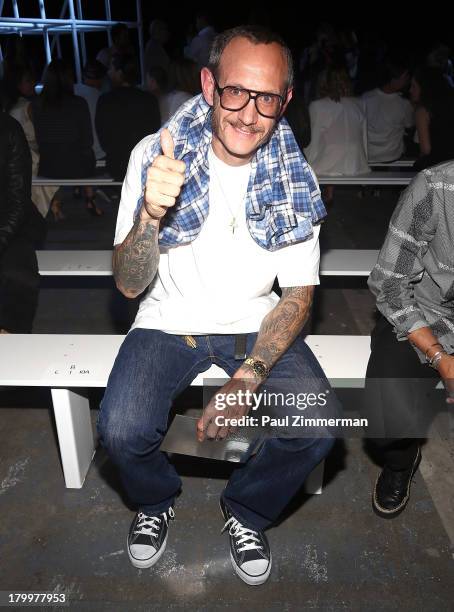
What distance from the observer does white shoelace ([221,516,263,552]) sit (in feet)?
6.51

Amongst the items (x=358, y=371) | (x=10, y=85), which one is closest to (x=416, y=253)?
(x=358, y=371)

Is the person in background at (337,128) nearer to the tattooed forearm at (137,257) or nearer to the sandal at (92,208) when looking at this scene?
the sandal at (92,208)

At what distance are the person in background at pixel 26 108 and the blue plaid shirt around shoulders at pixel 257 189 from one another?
362cm

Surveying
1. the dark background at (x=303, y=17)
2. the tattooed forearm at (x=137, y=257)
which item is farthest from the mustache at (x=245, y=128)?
the dark background at (x=303, y=17)

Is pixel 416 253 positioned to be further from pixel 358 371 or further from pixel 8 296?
pixel 8 296

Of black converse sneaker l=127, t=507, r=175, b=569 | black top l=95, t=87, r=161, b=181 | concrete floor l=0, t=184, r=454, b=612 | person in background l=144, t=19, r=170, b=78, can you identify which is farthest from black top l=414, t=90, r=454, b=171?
person in background l=144, t=19, r=170, b=78

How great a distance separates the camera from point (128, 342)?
2008mm

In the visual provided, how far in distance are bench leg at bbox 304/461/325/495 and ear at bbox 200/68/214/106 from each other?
1.53 metres

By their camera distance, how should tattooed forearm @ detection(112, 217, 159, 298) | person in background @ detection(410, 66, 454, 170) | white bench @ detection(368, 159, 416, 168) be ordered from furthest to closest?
1. white bench @ detection(368, 159, 416, 168)
2. person in background @ detection(410, 66, 454, 170)
3. tattooed forearm @ detection(112, 217, 159, 298)

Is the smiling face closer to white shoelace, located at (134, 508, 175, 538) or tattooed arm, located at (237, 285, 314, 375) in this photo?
tattooed arm, located at (237, 285, 314, 375)

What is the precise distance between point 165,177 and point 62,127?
3683 mm

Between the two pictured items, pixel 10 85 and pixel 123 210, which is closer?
pixel 123 210

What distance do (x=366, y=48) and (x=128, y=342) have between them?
6852mm

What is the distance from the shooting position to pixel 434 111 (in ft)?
14.7
